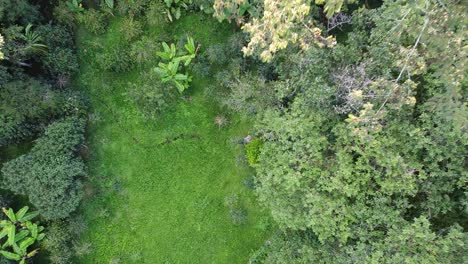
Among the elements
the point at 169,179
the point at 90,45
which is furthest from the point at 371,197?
the point at 90,45

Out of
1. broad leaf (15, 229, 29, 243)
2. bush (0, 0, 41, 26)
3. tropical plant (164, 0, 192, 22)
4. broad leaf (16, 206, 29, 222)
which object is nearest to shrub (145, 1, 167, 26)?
tropical plant (164, 0, 192, 22)

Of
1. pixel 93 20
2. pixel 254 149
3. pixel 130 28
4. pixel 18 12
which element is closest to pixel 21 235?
pixel 18 12

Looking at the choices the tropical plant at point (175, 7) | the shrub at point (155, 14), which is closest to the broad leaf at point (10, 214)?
the shrub at point (155, 14)

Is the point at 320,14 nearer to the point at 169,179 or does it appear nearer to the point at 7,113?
the point at 169,179

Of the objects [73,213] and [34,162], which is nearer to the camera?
[34,162]

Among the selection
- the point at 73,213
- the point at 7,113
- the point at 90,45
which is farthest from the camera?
the point at 90,45

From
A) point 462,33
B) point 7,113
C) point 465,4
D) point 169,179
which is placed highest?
point 465,4
